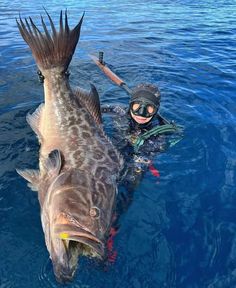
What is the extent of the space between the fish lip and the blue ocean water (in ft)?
3.37

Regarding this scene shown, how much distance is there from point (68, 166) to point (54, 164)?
173 millimetres

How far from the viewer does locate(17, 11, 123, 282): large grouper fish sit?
3150 mm

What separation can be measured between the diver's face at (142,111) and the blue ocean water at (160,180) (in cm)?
75

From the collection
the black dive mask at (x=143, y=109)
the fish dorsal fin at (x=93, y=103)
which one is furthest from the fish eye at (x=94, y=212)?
the black dive mask at (x=143, y=109)

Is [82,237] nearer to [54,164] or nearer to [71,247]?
[71,247]

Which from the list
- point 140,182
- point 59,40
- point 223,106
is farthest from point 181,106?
point 59,40

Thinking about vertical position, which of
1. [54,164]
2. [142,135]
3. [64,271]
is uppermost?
[54,164]

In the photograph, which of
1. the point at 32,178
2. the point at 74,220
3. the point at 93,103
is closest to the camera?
the point at 74,220

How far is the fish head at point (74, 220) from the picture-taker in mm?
3037

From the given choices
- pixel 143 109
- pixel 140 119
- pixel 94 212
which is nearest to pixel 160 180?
pixel 140 119

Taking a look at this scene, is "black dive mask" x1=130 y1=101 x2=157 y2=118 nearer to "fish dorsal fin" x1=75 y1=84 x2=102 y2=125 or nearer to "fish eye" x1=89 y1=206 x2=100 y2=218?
"fish dorsal fin" x1=75 y1=84 x2=102 y2=125

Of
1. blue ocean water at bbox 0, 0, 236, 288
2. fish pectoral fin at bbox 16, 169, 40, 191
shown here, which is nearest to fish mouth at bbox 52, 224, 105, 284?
blue ocean water at bbox 0, 0, 236, 288

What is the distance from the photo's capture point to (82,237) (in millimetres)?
2969

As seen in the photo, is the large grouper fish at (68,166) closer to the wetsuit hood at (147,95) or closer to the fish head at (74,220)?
the fish head at (74,220)
